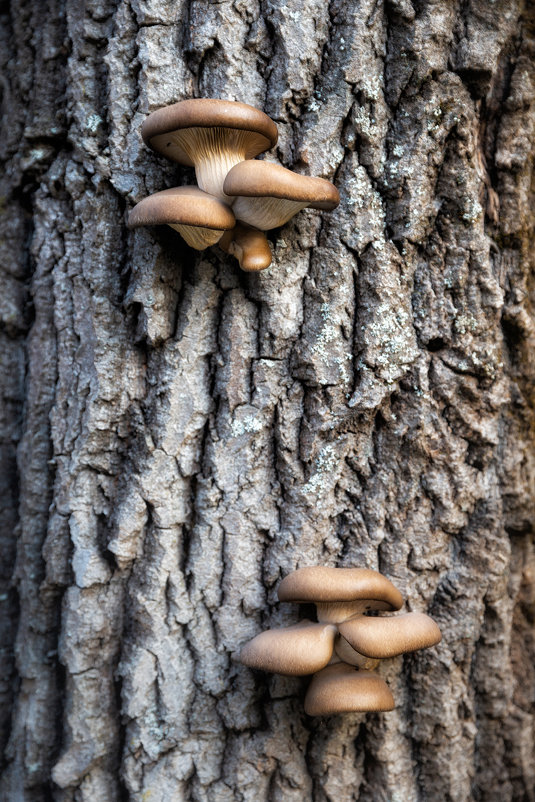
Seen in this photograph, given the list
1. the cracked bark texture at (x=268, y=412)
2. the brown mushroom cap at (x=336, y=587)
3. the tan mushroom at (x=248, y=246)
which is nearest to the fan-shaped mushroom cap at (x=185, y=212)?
the tan mushroom at (x=248, y=246)

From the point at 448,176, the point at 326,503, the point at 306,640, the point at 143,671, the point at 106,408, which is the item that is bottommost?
the point at 143,671

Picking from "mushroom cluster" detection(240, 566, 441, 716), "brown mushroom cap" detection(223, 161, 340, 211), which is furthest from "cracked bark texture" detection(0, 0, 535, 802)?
"brown mushroom cap" detection(223, 161, 340, 211)

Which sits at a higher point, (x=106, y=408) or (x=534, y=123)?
(x=534, y=123)

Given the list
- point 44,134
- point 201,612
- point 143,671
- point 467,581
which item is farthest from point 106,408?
point 467,581

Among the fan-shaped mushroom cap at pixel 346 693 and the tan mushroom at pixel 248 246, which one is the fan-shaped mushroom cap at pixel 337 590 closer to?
the fan-shaped mushroom cap at pixel 346 693

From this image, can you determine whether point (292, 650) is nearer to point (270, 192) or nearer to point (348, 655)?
point (348, 655)

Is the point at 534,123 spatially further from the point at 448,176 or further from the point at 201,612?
the point at 201,612

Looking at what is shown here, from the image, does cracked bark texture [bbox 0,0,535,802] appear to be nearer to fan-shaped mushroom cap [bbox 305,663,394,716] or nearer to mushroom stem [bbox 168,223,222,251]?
mushroom stem [bbox 168,223,222,251]
